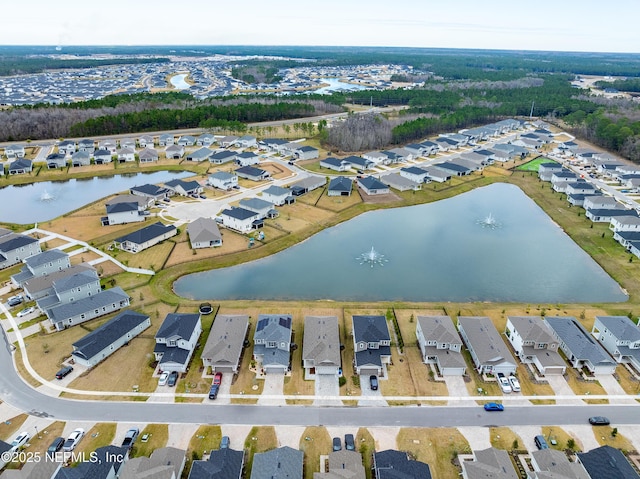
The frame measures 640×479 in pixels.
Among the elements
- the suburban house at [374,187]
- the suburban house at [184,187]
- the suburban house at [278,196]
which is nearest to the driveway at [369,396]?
the suburban house at [278,196]

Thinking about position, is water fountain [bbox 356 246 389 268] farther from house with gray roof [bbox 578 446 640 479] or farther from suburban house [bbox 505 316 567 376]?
house with gray roof [bbox 578 446 640 479]

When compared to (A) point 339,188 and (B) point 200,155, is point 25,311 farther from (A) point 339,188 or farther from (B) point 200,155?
(B) point 200,155

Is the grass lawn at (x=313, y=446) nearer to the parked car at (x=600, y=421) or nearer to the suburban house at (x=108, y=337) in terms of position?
the suburban house at (x=108, y=337)

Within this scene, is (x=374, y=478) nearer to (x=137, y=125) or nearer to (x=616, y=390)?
(x=616, y=390)

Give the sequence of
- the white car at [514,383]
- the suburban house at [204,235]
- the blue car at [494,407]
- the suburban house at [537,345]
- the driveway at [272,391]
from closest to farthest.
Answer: the blue car at [494,407] → the driveway at [272,391] → the white car at [514,383] → the suburban house at [537,345] → the suburban house at [204,235]

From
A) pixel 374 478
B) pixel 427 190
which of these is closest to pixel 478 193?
pixel 427 190

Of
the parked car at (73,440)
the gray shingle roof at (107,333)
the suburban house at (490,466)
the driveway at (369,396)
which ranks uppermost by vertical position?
the gray shingle roof at (107,333)
